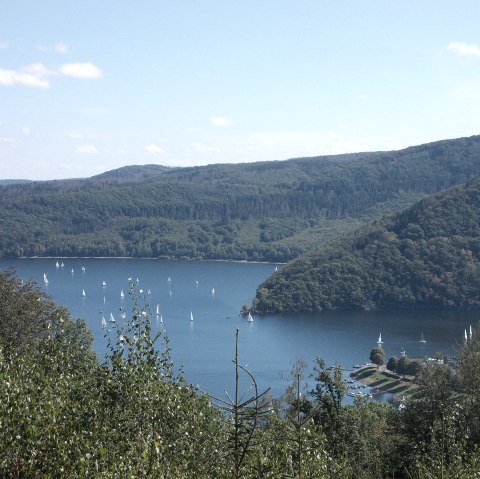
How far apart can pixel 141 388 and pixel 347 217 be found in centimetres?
14504

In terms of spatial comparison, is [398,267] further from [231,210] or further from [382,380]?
[231,210]

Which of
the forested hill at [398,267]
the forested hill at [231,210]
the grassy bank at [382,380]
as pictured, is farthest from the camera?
the forested hill at [231,210]

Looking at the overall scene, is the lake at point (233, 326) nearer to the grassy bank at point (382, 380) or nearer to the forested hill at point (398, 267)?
the grassy bank at point (382, 380)

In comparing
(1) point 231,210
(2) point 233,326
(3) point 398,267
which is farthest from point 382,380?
(1) point 231,210

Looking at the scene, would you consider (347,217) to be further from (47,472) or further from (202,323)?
(47,472)

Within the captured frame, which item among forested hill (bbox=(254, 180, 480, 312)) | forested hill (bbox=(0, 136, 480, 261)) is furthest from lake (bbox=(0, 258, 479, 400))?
forested hill (bbox=(0, 136, 480, 261))

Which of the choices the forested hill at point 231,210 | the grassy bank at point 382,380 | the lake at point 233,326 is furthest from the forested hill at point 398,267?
the forested hill at point 231,210

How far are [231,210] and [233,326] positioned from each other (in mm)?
93026

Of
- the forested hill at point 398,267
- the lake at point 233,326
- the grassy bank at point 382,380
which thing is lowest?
the grassy bank at point 382,380

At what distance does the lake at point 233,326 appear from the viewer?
194 ft

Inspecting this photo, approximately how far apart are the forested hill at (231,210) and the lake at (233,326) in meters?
23.8

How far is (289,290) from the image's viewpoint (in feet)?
286

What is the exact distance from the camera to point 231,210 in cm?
16812

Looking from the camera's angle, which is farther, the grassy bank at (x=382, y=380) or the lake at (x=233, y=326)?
the lake at (x=233, y=326)
